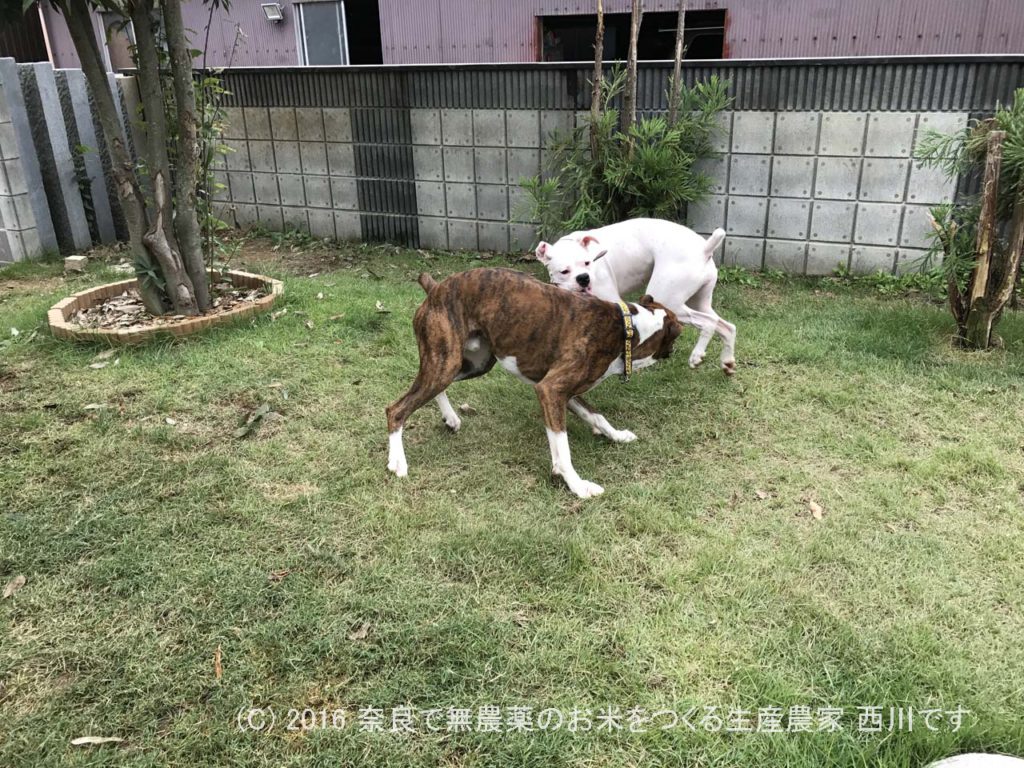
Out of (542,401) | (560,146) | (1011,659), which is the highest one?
(560,146)

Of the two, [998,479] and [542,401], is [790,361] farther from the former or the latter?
[542,401]

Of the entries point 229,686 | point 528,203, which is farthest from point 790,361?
point 229,686

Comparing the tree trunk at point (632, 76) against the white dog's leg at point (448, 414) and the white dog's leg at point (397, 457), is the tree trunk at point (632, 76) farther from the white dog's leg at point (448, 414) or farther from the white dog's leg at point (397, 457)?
the white dog's leg at point (397, 457)

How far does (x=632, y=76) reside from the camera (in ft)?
19.2

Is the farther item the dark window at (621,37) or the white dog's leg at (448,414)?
the dark window at (621,37)

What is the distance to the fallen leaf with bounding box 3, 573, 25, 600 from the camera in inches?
106

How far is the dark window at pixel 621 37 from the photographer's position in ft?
29.8

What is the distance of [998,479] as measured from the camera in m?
3.36

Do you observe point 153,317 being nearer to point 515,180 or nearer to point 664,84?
point 515,180

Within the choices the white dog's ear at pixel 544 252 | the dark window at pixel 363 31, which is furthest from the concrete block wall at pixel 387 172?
the dark window at pixel 363 31

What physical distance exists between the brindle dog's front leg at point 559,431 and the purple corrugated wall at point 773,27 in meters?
6.85

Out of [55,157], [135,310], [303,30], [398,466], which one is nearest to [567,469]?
[398,466]

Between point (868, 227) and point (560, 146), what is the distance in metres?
2.62

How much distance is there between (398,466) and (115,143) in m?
3.18
